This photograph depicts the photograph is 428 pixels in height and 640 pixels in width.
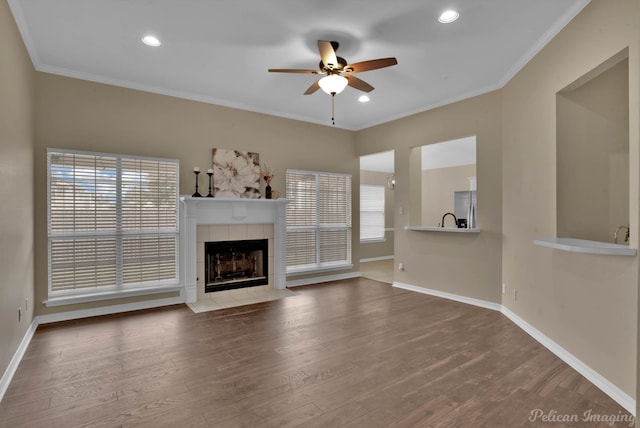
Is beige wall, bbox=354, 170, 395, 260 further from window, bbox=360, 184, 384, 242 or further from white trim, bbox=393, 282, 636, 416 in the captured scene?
white trim, bbox=393, 282, 636, 416

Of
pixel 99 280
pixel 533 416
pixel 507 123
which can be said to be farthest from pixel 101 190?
pixel 507 123

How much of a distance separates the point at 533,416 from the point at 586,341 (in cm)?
102

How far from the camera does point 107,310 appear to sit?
4223mm

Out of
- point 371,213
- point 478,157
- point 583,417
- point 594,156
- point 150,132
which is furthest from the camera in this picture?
point 371,213

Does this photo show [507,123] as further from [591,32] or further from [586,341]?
[586,341]

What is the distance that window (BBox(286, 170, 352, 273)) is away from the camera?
591cm

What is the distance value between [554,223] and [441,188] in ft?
20.3

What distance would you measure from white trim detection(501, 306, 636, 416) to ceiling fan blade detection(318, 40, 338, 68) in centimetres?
343

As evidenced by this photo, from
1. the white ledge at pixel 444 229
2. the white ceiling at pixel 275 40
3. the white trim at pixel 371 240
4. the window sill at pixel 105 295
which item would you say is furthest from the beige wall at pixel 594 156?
the white trim at pixel 371 240

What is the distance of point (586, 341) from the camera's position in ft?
8.85

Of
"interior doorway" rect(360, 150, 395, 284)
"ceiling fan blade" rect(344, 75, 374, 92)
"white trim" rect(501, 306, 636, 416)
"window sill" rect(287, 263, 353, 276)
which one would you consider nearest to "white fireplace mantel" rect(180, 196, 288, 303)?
"window sill" rect(287, 263, 353, 276)

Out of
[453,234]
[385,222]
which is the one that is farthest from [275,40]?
[385,222]

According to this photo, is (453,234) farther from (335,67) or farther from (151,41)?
(151,41)

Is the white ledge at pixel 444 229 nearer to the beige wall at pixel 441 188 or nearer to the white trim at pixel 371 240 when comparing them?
the white trim at pixel 371 240
